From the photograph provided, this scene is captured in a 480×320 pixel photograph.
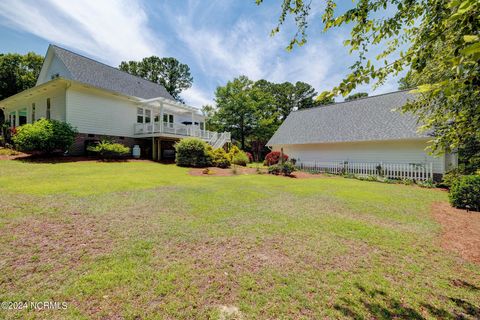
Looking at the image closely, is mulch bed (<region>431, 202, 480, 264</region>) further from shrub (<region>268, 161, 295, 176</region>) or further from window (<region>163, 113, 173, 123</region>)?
window (<region>163, 113, 173, 123</region>)

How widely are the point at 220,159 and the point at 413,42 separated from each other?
16.0 metres

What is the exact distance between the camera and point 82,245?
381 cm

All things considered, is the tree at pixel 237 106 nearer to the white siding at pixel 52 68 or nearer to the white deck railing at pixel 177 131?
the white deck railing at pixel 177 131

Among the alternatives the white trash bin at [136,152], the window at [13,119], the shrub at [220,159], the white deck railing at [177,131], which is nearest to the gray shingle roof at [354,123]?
the white deck railing at [177,131]

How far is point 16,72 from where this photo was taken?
29891 mm

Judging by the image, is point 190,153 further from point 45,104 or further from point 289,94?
point 289,94

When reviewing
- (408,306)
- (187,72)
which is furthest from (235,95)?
(408,306)

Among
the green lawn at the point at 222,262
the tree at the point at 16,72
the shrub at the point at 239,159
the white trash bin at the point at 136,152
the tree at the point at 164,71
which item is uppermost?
the tree at the point at 164,71

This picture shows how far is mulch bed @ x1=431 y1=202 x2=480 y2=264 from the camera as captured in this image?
429cm

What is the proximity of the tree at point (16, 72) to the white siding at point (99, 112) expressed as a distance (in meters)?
23.1

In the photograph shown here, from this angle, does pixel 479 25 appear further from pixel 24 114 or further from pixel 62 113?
pixel 24 114

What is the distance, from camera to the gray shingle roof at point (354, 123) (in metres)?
16.0

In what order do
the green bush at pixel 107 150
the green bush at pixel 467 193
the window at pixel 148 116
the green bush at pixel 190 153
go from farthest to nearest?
the window at pixel 148 116 < the green bush at pixel 190 153 < the green bush at pixel 107 150 < the green bush at pixel 467 193

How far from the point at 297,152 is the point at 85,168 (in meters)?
18.4
